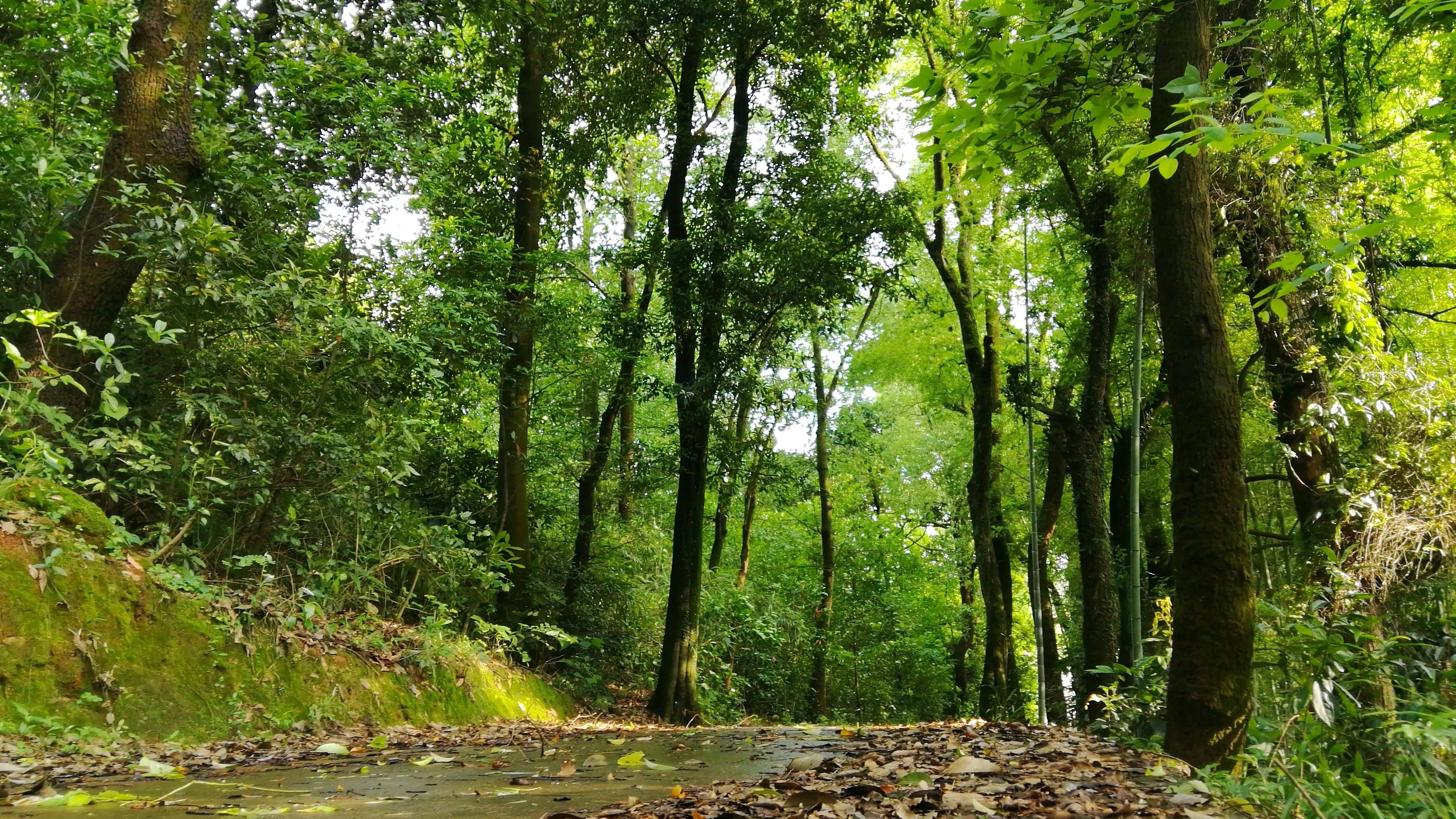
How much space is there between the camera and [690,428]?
11.9 meters

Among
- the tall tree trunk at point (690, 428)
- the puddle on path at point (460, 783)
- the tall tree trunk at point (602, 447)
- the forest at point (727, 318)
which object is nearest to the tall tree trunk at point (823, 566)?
the forest at point (727, 318)

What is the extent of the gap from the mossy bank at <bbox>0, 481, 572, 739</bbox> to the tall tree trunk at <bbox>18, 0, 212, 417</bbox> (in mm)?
1484

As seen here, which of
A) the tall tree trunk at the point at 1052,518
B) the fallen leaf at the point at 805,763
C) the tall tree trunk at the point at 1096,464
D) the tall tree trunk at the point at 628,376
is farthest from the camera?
the tall tree trunk at the point at 628,376

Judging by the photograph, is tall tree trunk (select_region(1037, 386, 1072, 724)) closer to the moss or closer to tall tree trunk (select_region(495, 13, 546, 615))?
tall tree trunk (select_region(495, 13, 546, 615))

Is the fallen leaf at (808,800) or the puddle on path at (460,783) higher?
the fallen leaf at (808,800)

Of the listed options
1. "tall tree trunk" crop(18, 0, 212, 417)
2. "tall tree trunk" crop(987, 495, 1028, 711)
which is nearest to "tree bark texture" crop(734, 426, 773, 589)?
"tall tree trunk" crop(987, 495, 1028, 711)

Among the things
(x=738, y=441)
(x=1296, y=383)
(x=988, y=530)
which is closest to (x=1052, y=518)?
(x=988, y=530)

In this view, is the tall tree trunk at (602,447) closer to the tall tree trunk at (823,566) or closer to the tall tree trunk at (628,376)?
the tall tree trunk at (628,376)

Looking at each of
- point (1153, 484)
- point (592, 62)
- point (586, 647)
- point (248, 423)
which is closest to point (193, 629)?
point (248, 423)

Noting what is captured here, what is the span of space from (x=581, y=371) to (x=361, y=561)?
6355 mm

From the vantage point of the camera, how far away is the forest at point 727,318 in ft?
13.4

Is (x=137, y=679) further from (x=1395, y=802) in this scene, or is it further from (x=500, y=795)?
(x=1395, y=802)

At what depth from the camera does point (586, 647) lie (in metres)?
13.2

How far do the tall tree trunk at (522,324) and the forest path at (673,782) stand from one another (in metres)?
5.87
